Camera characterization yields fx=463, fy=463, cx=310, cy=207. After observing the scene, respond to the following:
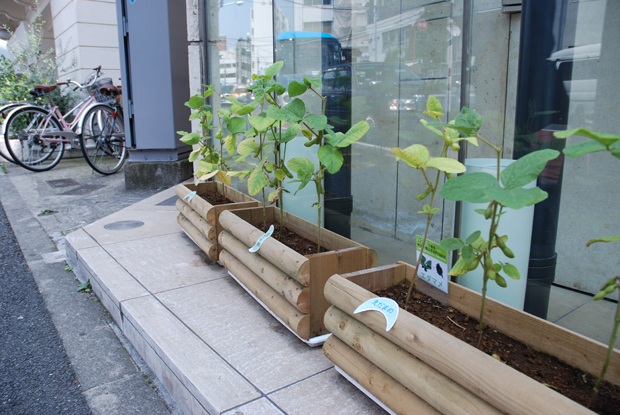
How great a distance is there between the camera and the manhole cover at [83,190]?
245 inches

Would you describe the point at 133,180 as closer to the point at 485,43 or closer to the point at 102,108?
the point at 102,108

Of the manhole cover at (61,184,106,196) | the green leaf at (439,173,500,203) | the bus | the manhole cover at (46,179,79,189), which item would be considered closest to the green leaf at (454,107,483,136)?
the green leaf at (439,173,500,203)

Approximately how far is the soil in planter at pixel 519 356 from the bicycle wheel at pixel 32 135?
715 cm

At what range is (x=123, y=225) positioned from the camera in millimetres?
4383

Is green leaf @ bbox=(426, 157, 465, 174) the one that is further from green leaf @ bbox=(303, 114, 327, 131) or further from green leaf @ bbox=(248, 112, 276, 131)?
green leaf @ bbox=(248, 112, 276, 131)

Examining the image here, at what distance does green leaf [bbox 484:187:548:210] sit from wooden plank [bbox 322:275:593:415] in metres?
0.48

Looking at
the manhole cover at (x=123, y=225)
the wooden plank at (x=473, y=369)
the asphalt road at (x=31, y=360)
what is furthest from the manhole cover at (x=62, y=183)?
the wooden plank at (x=473, y=369)

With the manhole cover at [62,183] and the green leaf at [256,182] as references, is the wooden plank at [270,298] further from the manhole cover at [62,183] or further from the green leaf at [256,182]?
the manhole cover at [62,183]

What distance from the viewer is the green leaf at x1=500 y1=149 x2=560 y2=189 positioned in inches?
49.6

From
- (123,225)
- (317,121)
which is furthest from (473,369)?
(123,225)

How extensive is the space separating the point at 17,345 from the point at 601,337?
10.2ft

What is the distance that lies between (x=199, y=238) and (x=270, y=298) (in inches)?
50.6

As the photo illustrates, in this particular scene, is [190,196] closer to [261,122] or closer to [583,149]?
[261,122]

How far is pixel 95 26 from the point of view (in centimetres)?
957
